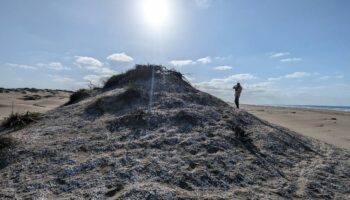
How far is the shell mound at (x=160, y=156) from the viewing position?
519 cm

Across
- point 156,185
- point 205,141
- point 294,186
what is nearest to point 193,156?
point 205,141

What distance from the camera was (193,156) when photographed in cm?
620

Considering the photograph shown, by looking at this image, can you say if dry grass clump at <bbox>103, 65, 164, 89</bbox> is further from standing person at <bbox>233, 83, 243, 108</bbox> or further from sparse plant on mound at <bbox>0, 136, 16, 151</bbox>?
standing person at <bbox>233, 83, 243, 108</bbox>

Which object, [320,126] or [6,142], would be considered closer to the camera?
[6,142]

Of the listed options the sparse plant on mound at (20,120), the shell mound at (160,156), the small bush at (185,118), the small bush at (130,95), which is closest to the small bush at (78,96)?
the shell mound at (160,156)

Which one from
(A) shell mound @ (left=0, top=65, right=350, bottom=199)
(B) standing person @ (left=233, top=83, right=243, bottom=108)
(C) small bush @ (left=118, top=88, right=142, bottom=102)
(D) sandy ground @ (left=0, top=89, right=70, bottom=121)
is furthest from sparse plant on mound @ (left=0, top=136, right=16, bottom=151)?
(B) standing person @ (left=233, top=83, right=243, bottom=108)

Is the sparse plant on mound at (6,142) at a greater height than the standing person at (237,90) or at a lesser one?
lesser

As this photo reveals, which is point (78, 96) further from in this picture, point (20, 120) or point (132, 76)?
point (20, 120)

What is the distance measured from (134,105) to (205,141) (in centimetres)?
234

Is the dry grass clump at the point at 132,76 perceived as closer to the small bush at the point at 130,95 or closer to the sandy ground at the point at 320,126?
the small bush at the point at 130,95

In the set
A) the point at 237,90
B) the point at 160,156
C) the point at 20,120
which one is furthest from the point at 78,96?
the point at 237,90

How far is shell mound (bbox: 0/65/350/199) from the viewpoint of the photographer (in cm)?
519

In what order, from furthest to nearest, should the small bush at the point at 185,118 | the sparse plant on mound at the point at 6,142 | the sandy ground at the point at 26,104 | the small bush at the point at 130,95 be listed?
the sandy ground at the point at 26,104, the small bush at the point at 130,95, the small bush at the point at 185,118, the sparse plant on mound at the point at 6,142

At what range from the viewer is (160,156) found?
606 centimetres
